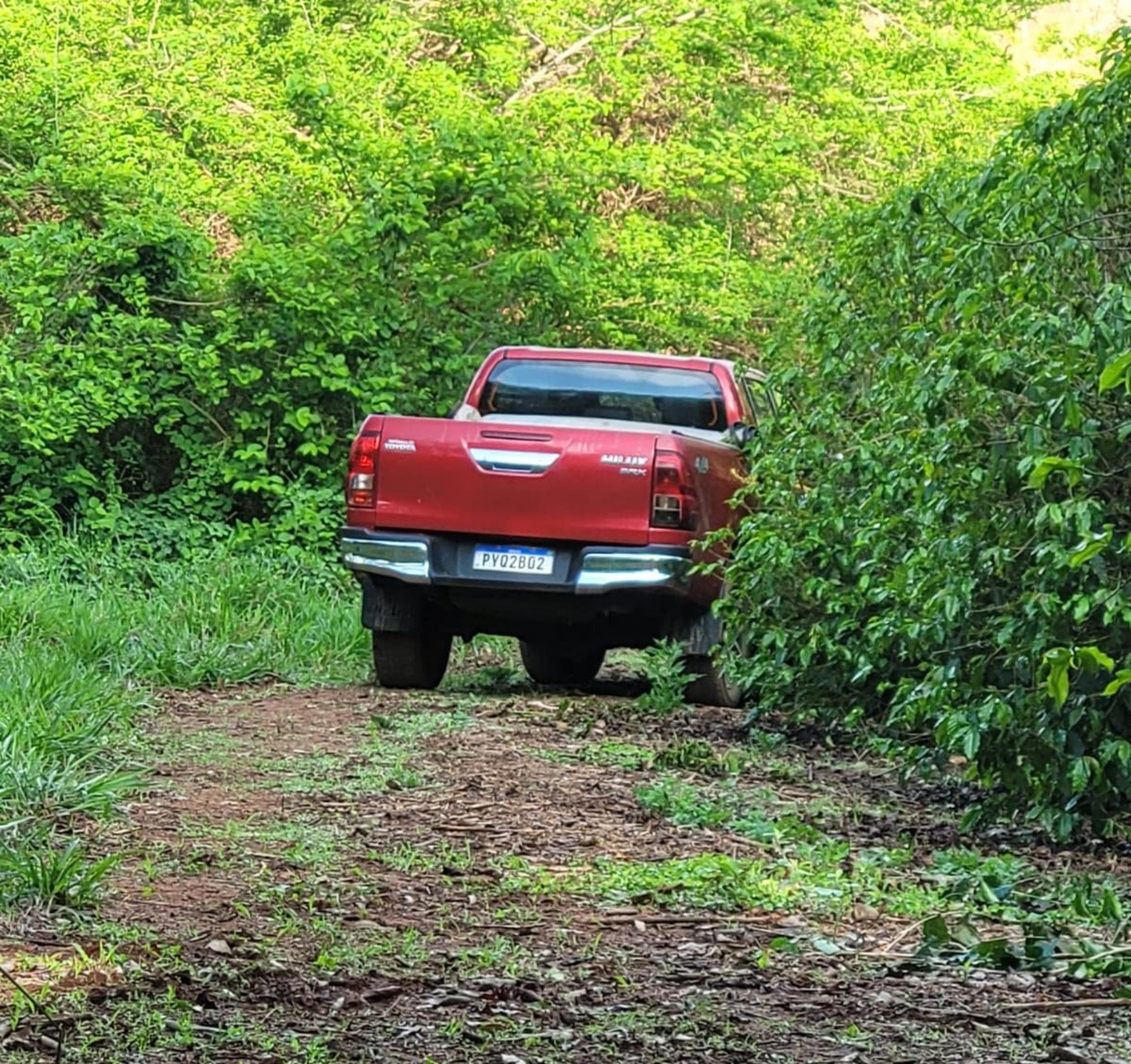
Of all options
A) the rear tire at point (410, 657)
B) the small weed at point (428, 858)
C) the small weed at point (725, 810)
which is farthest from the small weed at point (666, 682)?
the small weed at point (428, 858)

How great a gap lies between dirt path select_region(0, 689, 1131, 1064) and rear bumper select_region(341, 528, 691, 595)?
186cm

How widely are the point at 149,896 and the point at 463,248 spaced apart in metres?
12.6

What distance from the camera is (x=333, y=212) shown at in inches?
737

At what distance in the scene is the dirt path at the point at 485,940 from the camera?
4.25m

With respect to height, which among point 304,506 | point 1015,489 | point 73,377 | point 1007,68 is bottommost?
point 304,506

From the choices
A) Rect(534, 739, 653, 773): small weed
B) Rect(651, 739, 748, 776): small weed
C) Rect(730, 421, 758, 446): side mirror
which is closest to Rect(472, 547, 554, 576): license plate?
Rect(730, 421, 758, 446): side mirror

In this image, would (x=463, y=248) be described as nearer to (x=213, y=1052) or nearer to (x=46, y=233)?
(x=46, y=233)

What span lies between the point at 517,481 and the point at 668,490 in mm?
779

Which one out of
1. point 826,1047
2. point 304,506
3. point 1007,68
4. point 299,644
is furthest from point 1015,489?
point 1007,68

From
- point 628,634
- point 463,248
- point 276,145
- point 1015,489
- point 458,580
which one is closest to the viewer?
point 1015,489

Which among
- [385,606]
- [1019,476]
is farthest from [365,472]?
[1019,476]

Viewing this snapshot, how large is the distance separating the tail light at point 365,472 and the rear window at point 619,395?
62.9 inches

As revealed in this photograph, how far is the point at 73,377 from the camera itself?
52.1 feet

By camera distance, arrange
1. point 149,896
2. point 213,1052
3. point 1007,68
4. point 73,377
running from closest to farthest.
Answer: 1. point 213,1052
2. point 149,896
3. point 73,377
4. point 1007,68
